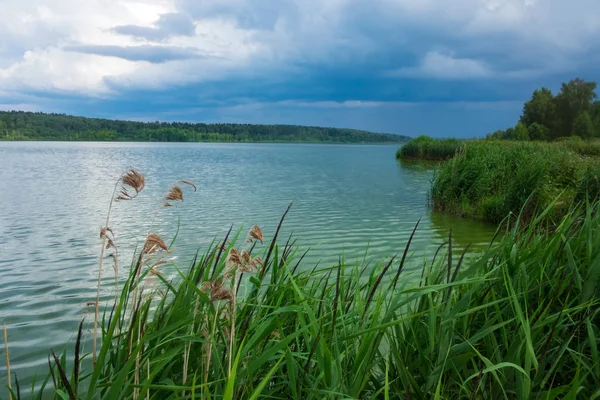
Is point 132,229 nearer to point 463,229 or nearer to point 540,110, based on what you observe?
point 463,229

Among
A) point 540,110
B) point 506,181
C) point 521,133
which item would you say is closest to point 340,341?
point 506,181

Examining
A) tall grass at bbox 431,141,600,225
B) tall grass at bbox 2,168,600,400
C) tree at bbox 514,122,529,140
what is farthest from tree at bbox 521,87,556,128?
tall grass at bbox 2,168,600,400

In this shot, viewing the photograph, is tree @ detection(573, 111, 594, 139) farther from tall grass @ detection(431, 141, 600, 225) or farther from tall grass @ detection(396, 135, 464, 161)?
tall grass @ detection(431, 141, 600, 225)

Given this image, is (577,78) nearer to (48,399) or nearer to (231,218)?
(231,218)

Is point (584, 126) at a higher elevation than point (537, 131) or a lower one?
higher

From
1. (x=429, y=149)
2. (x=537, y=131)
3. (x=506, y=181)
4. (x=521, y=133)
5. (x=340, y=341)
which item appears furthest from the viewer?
(x=537, y=131)

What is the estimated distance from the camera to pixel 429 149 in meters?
47.6

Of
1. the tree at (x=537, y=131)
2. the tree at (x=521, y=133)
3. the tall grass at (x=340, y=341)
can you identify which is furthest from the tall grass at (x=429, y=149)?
the tall grass at (x=340, y=341)

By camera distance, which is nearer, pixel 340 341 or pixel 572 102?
pixel 340 341

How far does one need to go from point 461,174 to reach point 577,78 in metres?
58.8

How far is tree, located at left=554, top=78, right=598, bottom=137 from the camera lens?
61938 millimetres

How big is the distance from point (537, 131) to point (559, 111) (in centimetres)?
617

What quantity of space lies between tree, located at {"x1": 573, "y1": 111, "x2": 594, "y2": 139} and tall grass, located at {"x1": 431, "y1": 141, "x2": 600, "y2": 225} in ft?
152

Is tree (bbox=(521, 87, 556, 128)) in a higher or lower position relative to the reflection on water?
higher
